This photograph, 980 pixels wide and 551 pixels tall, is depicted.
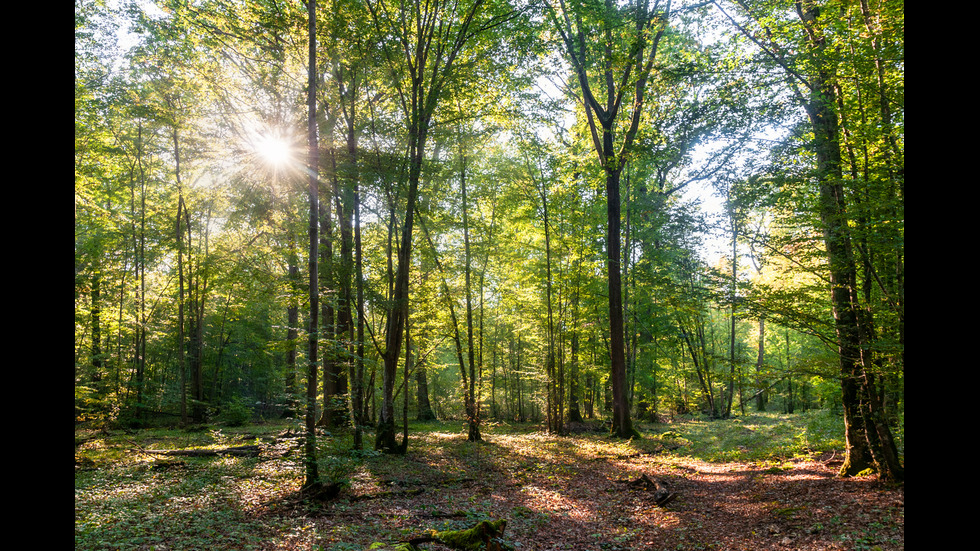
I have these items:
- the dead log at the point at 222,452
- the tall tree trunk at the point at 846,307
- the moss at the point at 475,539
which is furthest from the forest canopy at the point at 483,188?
the moss at the point at 475,539

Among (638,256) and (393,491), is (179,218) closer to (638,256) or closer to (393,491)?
(393,491)

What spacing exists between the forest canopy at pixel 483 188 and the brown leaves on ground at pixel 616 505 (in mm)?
1167

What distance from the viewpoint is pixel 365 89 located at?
13.1 meters

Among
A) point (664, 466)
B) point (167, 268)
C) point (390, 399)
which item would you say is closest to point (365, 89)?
point (390, 399)

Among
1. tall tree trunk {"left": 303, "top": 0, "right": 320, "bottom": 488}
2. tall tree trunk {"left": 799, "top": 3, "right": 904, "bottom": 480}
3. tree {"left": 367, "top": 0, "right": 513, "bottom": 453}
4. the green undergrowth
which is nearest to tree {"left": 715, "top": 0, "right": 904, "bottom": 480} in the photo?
tall tree trunk {"left": 799, "top": 3, "right": 904, "bottom": 480}

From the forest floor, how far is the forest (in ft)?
2.42

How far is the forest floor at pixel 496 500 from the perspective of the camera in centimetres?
608

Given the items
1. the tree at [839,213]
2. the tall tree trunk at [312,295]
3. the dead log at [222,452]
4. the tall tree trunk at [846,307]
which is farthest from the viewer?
the dead log at [222,452]

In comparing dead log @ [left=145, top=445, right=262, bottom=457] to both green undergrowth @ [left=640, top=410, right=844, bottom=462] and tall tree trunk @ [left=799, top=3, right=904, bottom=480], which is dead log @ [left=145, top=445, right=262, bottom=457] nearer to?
green undergrowth @ [left=640, top=410, right=844, bottom=462]

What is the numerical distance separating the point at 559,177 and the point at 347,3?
9489 mm

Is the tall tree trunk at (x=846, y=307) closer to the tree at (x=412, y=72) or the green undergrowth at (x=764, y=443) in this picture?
the green undergrowth at (x=764, y=443)

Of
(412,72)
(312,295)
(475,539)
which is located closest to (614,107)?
(412,72)

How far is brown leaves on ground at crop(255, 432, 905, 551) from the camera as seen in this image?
619 centimetres
